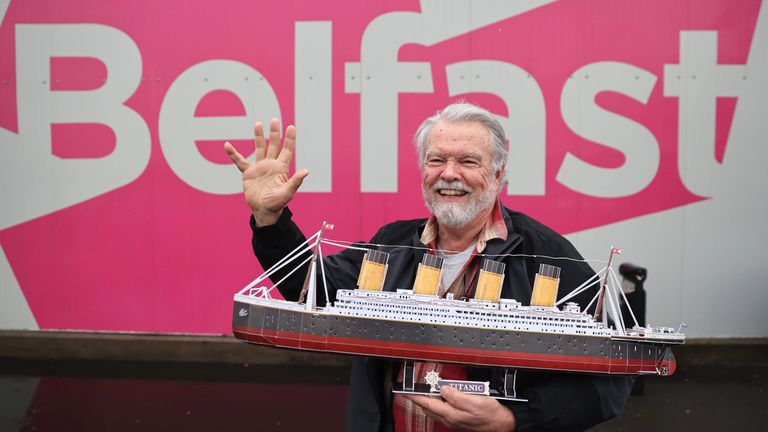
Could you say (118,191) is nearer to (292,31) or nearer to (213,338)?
(213,338)

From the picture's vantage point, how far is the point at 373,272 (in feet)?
8.09

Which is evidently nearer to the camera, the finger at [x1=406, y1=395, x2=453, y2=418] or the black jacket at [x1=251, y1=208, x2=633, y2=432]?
the finger at [x1=406, y1=395, x2=453, y2=418]

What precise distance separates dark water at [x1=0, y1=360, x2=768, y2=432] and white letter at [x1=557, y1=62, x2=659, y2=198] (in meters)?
2.08

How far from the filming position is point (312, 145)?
20.9 ft

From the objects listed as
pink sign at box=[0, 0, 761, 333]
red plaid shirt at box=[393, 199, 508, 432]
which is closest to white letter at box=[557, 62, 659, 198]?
pink sign at box=[0, 0, 761, 333]

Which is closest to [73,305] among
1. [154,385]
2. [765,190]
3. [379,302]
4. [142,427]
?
[154,385]

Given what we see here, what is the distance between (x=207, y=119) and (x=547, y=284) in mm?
4858

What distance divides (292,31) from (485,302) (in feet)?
15.6

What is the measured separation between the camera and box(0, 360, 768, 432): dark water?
562 cm

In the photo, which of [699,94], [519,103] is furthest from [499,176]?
[699,94]

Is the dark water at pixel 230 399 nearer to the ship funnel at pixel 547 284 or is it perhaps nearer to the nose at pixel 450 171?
the ship funnel at pixel 547 284

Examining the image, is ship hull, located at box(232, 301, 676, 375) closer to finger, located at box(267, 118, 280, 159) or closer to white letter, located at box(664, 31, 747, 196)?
finger, located at box(267, 118, 280, 159)

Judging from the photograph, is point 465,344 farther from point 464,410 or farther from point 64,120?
point 64,120

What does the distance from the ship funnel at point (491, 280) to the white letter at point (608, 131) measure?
417cm
